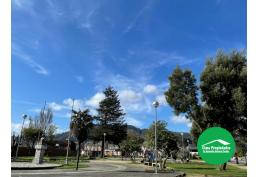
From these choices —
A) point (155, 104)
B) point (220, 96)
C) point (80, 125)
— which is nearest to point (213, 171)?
point (220, 96)

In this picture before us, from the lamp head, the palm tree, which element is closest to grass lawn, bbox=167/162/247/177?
the lamp head

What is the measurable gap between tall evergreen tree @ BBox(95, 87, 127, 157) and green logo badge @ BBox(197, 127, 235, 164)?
220ft

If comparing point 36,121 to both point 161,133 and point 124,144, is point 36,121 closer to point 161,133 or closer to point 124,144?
point 124,144

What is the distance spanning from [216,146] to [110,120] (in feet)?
230

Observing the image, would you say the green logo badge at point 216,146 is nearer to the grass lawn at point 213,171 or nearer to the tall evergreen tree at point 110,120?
the grass lawn at point 213,171

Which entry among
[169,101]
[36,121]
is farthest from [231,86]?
[36,121]

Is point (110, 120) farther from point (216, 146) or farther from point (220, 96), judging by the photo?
point (216, 146)

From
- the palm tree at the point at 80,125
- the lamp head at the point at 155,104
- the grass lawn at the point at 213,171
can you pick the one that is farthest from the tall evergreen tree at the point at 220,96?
the palm tree at the point at 80,125

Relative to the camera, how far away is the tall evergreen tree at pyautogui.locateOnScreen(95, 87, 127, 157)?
70.4 meters

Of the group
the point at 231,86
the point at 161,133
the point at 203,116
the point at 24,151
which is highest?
the point at 231,86

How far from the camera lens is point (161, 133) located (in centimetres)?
2748

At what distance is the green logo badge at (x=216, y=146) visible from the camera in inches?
134
